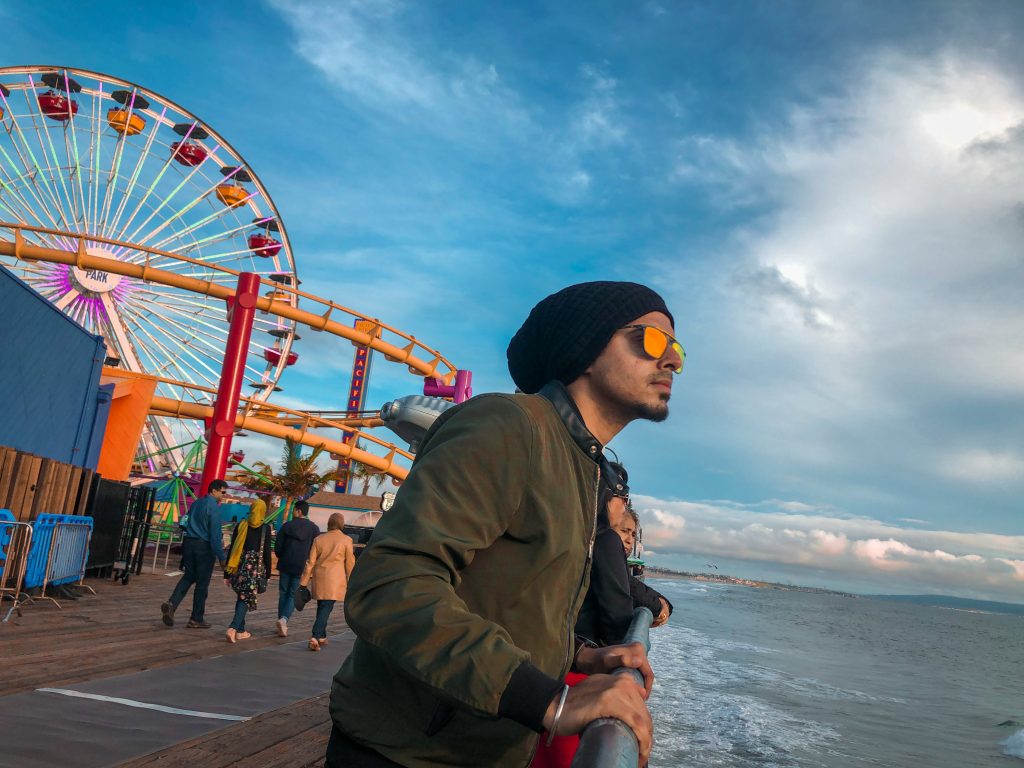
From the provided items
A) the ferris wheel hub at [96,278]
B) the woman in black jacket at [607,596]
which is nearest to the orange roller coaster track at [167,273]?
the ferris wheel hub at [96,278]

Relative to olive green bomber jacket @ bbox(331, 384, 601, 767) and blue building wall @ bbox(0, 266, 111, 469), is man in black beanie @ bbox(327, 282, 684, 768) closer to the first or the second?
olive green bomber jacket @ bbox(331, 384, 601, 767)

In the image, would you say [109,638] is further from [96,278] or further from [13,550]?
[96,278]

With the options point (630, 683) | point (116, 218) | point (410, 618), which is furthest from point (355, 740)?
point (116, 218)

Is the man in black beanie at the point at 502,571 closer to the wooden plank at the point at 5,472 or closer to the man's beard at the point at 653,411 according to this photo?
the man's beard at the point at 653,411

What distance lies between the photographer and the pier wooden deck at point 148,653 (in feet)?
15.7

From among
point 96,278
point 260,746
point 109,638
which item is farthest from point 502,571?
point 96,278

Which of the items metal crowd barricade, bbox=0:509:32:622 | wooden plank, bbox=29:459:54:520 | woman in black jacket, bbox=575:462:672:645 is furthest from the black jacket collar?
wooden plank, bbox=29:459:54:520

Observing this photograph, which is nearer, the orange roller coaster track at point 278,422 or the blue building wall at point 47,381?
the blue building wall at point 47,381

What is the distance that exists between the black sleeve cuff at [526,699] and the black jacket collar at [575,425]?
0.53 meters

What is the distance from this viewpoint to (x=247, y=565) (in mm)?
9734

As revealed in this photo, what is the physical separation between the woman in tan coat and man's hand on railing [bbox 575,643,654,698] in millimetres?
8056

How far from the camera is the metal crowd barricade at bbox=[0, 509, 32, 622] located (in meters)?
8.95

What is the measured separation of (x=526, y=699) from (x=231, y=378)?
2368cm

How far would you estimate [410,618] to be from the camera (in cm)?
116
